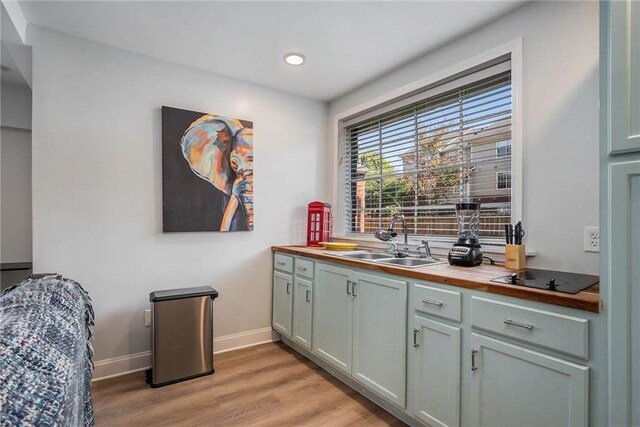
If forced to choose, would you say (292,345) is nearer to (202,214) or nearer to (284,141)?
(202,214)

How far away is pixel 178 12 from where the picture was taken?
1.99 metres

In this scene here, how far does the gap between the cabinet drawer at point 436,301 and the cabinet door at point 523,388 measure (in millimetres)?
136

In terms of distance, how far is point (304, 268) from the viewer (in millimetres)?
2662

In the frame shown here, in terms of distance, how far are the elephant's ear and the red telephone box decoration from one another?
848mm

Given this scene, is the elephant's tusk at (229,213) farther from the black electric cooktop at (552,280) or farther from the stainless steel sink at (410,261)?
the black electric cooktop at (552,280)

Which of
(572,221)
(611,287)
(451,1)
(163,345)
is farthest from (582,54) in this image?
(163,345)

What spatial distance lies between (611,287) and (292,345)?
8.05 ft

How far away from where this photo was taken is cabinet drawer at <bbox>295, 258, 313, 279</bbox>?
8.49ft

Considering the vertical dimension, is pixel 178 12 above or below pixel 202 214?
above

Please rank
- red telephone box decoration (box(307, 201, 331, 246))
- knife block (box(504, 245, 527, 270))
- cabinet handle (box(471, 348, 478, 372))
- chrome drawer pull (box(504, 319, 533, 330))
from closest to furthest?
chrome drawer pull (box(504, 319, 533, 330)) < cabinet handle (box(471, 348, 478, 372)) < knife block (box(504, 245, 527, 270)) < red telephone box decoration (box(307, 201, 331, 246))

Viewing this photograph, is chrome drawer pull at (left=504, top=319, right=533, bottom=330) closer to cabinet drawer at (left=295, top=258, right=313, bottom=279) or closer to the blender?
the blender

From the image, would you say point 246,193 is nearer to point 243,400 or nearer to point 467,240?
point 243,400

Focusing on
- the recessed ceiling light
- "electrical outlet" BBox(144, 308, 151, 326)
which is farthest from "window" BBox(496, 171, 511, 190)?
"electrical outlet" BBox(144, 308, 151, 326)

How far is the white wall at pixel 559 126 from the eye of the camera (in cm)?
162
